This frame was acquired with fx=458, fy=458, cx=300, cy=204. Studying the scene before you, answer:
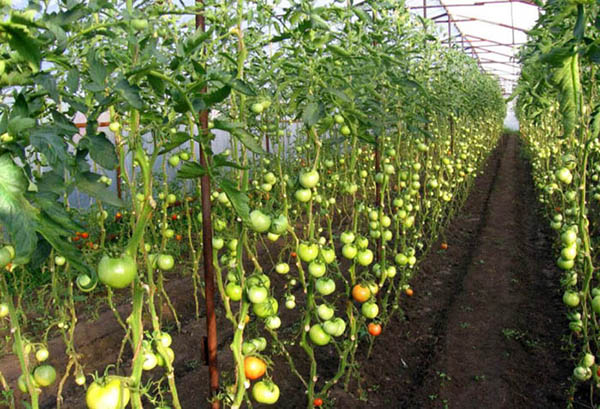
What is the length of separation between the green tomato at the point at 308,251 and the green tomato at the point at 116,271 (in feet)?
2.68

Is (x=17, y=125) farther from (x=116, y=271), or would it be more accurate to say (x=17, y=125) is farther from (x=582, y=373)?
(x=582, y=373)

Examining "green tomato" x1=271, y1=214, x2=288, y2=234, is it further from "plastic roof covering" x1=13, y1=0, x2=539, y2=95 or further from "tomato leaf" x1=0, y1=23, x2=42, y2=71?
"plastic roof covering" x1=13, y1=0, x2=539, y2=95

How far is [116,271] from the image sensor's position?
1.11 meters

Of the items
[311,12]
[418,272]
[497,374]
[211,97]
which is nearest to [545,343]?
[497,374]

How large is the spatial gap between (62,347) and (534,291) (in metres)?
3.55

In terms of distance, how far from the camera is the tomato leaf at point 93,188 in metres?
1.05

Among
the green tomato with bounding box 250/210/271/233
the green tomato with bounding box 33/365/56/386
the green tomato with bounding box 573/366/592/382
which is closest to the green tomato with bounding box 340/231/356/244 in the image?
the green tomato with bounding box 250/210/271/233

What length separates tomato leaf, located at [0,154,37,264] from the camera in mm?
775

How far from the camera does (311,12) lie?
1.51 meters

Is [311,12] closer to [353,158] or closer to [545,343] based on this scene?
[353,158]

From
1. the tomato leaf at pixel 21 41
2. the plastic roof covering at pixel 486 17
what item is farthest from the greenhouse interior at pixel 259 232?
the plastic roof covering at pixel 486 17

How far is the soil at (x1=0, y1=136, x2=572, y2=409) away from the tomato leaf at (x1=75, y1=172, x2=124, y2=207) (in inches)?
63.9

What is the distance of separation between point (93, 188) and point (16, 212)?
0.96 feet

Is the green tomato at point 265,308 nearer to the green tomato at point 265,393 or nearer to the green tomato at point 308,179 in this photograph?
the green tomato at point 265,393
